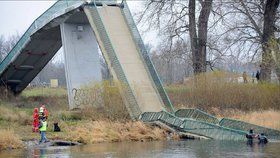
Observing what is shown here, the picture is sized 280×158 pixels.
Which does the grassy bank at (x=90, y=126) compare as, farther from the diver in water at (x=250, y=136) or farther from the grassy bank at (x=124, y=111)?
the diver in water at (x=250, y=136)

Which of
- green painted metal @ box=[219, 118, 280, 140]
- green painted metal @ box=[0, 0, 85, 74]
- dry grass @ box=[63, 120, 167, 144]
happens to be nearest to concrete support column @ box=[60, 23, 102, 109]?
green painted metal @ box=[0, 0, 85, 74]

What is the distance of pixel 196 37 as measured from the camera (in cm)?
4247

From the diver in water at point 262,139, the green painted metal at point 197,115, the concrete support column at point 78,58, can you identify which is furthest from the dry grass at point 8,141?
the concrete support column at point 78,58

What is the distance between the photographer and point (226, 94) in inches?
1387

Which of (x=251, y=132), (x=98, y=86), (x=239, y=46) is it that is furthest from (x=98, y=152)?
(x=239, y=46)

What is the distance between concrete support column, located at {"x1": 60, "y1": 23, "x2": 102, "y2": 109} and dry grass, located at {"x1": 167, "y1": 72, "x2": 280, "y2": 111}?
6.01 meters

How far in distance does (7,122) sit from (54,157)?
11513 millimetres

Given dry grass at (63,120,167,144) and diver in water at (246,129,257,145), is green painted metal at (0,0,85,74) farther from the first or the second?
diver in water at (246,129,257,145)

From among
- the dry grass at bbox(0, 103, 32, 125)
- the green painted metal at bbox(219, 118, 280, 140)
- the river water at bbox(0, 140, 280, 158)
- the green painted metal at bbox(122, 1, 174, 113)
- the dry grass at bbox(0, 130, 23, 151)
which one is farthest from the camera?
the green painted metal at bbox(122, 1, 174, 113)

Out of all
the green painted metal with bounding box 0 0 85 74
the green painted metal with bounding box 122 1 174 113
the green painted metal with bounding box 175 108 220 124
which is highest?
the green painted metal with bounding box 0 0 85 74

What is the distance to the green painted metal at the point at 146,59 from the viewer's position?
99.9 feet

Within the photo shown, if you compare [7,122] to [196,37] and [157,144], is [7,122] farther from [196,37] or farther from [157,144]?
[196,37]

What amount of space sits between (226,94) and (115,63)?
8.52 metres

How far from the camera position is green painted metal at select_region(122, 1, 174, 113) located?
30.5 metres
